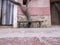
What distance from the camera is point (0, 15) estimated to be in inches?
241

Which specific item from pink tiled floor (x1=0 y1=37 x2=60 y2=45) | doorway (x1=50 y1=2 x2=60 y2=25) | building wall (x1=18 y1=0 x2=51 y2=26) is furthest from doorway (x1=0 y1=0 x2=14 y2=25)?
pink tiled floor (x1=0 y1=37 x2=60 y2=45)

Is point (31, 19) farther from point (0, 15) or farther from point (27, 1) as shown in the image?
point (0, 15)

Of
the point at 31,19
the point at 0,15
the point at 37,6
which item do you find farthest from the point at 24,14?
the point at 0,15

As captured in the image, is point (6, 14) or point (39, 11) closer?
point (39, 11)

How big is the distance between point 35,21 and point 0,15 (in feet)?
4.98

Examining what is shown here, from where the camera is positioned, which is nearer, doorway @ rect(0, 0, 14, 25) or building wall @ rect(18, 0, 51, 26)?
building wall @ rect(18, 0, 51, 26)

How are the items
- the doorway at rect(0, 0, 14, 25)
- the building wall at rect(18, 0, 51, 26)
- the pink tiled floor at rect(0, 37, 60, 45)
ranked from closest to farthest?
1. the pink tiled floor at rect(0, 37, 60, 45)
2. the building wall at rect(18, 0, 51, 26)
3. the doorway at rect(0, 0, 14, 25)

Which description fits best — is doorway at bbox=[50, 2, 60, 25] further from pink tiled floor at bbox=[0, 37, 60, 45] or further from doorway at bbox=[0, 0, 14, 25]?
pink tiled floor at bbox=[0, 37, 60, 45]

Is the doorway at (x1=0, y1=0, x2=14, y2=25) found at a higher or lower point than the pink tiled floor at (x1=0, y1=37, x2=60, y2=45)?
higher

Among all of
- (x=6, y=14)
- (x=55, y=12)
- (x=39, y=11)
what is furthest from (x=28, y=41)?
(x=55, y=12)

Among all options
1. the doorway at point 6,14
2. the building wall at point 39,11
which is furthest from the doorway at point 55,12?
the doorway at point 6,14

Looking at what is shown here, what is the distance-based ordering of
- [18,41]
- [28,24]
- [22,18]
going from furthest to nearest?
[22,18] → [28,24] → [18,41]

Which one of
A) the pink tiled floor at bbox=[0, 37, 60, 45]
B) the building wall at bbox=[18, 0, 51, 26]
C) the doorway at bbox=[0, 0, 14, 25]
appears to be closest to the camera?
the pink tiled floor at bbox=[0, 37, 60, 45]

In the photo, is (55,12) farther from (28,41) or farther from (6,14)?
(28,41)
